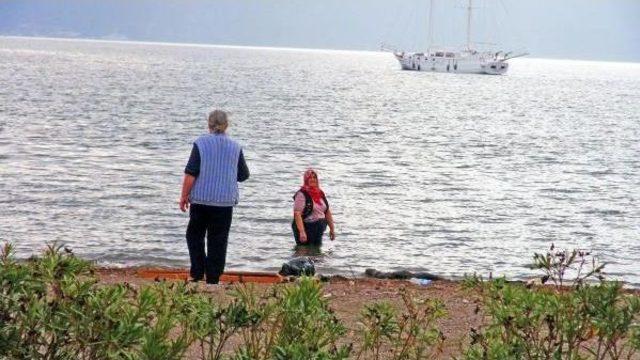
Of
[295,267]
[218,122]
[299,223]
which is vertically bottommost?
[295,267]

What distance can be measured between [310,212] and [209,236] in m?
5.45

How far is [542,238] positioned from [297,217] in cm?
681

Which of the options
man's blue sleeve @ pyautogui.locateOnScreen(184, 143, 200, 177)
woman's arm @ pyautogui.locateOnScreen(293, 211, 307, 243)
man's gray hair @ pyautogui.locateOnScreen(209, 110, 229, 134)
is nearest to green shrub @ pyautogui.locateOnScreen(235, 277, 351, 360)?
man's gray hair @ pyautogui.locateOnScreen(209, 110, 229, 134)

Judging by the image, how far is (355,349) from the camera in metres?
6.81

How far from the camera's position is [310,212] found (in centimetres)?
1506

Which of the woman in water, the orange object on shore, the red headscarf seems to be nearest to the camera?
the orange object on shore

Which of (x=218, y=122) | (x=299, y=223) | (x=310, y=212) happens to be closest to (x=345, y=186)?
(x=310, y=212)

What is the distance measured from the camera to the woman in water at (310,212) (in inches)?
569

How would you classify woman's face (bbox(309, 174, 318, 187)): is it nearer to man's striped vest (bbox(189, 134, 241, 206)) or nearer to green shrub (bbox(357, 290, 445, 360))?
man's striped vest (bbox(189, 134, 241, 206))

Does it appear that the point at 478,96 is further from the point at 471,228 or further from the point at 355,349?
the point at 355,349

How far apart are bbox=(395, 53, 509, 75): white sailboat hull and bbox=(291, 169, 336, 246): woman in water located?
17015cm

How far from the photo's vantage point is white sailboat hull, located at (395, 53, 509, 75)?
598ft

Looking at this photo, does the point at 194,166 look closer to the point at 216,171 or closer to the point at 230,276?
the point at 216,171

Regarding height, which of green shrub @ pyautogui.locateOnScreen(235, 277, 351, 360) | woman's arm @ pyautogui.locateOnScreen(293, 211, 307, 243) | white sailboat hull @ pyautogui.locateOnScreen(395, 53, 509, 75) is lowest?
woman's arm @ pyautogui.locateOnScreen(293, 211, 307, 243)
